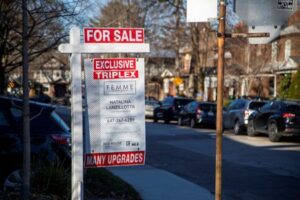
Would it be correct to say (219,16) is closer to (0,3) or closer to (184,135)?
(0,3)

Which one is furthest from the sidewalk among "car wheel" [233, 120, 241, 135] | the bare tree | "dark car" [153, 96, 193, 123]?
"dark car" [153, 96, 193, 123]

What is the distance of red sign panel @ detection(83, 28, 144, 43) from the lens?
20.5 feet

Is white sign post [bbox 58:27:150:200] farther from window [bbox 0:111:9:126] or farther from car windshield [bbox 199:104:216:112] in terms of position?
car windshield [bbox 199:104:216:112]

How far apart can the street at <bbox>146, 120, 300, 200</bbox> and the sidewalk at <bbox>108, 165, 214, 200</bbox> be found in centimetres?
39

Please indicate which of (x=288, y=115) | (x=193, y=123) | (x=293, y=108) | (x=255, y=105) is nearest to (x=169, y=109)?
(x=193, y=123)

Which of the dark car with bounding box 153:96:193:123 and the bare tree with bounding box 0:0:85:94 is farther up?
the bare tree with bounding box 0:0:85:94

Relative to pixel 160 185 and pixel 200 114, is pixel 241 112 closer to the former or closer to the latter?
pixel 200 114

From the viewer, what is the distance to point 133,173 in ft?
42.7

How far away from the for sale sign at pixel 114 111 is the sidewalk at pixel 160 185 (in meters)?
3.55

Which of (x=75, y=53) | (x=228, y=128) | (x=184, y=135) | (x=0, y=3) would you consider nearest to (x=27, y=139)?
(x=75, y=53)

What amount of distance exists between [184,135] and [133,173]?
43.2ft

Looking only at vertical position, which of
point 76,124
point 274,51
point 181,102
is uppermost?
point 274,51

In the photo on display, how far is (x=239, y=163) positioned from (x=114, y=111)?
9.82 metres

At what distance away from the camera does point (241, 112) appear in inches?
1074
